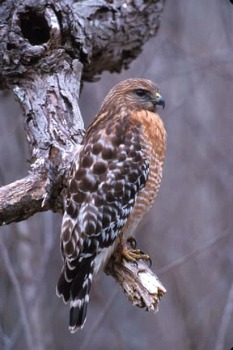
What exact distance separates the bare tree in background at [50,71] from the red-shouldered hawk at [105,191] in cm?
13

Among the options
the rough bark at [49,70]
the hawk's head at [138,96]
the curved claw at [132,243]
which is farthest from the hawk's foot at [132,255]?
the hawk's head at [138,96]

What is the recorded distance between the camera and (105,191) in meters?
3.91

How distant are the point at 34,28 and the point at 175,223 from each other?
2.10 meters

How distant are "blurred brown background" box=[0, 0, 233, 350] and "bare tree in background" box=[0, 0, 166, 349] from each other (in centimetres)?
31

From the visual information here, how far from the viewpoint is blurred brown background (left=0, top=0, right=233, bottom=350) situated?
553cm

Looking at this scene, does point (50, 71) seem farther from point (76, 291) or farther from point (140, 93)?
point (76, 291)

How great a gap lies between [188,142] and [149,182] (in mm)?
2081

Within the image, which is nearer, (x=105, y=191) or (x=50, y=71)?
(x=105, y=191)

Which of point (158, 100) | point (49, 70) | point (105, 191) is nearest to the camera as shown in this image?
point (105, 191)

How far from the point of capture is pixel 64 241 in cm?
384

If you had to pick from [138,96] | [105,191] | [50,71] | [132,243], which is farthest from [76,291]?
[50,71]

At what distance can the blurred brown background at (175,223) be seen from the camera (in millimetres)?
5527

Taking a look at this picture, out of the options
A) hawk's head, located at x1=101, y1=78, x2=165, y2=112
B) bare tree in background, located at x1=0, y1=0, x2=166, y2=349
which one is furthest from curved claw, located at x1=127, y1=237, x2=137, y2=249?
hawk's head, located at x1=101, y1=78, x2=165, y2=112

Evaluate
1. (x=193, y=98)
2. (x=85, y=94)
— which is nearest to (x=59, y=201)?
(x=85, y=94)
